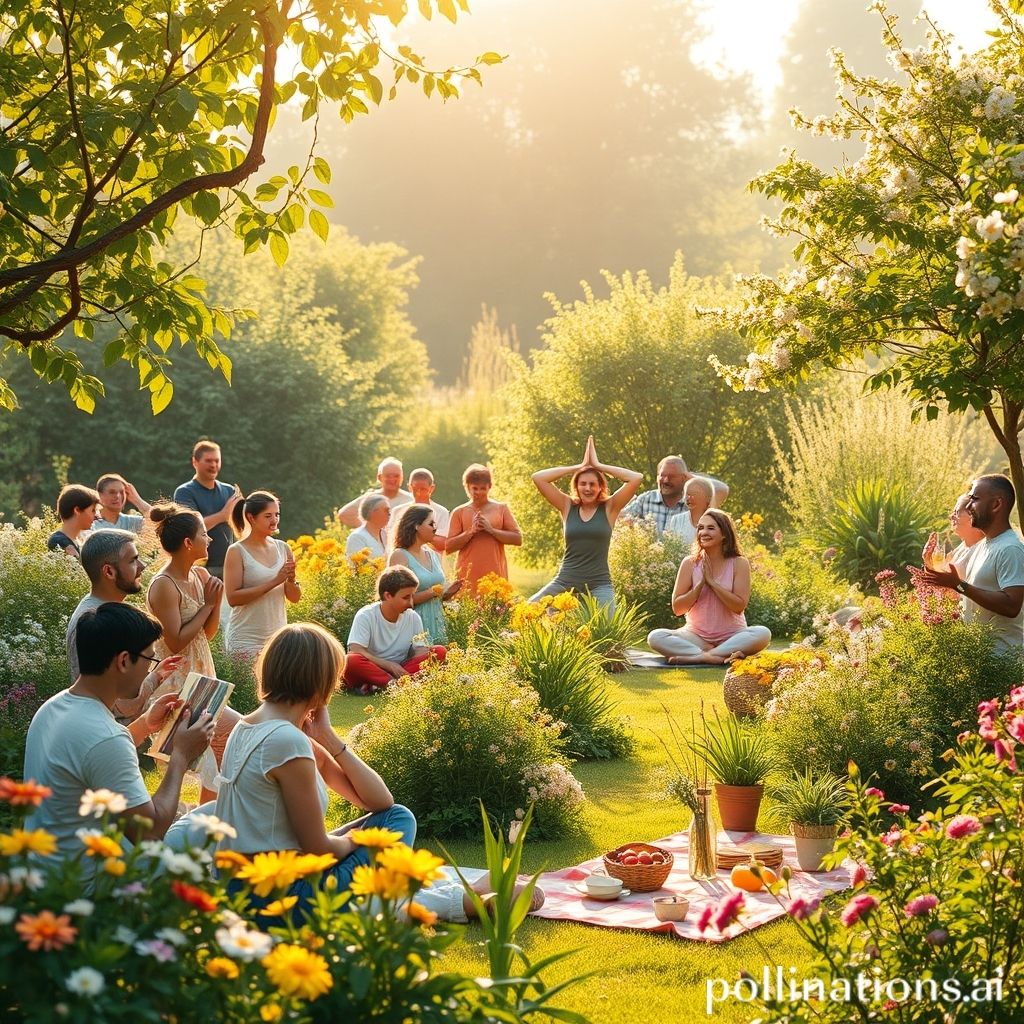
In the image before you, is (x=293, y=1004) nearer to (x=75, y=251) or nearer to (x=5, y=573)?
(x=75, y=251)

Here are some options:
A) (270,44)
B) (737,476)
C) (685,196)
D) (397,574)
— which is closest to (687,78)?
(685,196)

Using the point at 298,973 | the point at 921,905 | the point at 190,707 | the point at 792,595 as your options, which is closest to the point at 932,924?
the point at 921,905

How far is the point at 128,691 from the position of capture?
3.91 metres

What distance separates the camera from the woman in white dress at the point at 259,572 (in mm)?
8039

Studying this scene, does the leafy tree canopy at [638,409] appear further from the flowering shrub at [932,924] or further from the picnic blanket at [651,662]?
the flowering shrub at [932,924]

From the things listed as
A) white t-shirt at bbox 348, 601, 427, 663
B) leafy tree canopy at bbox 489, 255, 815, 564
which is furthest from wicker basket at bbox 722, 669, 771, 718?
leafy tree canopy at bbox 489, 255, 815, 564

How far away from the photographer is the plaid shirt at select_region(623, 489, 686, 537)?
14938mm

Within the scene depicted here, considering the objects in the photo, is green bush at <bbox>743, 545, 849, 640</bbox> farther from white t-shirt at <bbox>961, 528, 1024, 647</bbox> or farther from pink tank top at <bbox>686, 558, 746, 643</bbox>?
white t-shirt at <bbox>961, 528, 1024, 647</bbox>

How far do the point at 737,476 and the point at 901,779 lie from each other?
13.7m

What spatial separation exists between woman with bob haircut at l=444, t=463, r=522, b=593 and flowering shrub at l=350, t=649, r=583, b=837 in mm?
4973

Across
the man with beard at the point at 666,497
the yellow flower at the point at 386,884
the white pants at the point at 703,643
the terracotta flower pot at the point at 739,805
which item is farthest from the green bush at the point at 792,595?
the yellow flower at the point at 386,884

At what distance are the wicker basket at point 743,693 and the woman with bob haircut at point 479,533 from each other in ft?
10.7

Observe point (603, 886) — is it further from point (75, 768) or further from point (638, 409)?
point (638, 409)

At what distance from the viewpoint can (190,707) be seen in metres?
4.34
